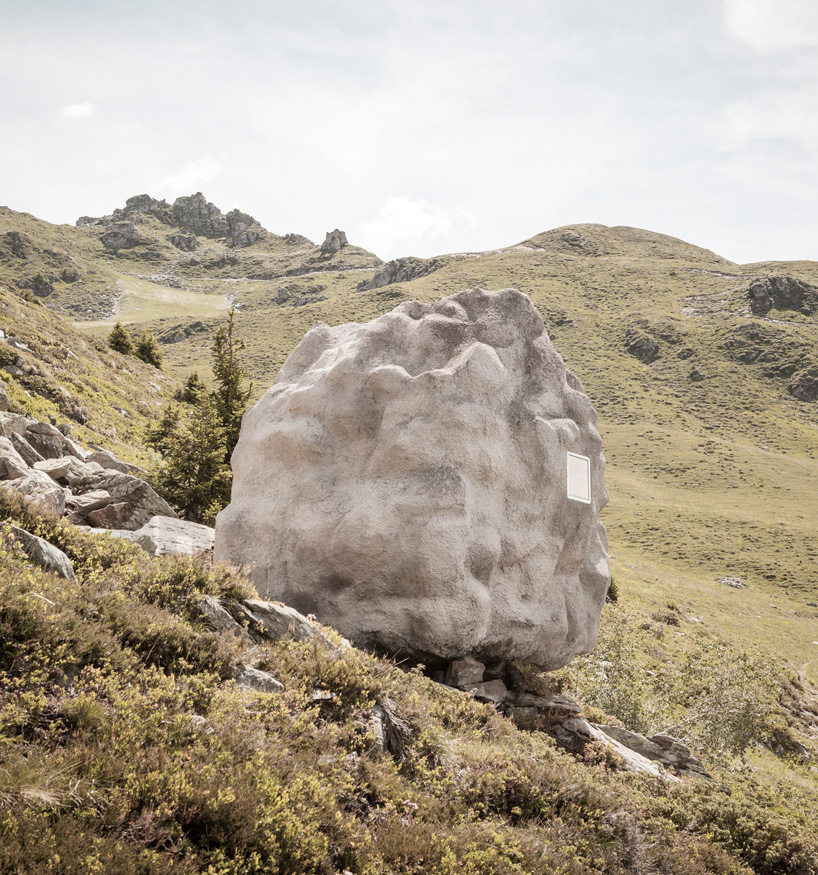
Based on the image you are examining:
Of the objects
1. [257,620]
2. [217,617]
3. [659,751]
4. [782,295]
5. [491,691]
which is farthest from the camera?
[782,295]

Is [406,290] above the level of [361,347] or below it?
above

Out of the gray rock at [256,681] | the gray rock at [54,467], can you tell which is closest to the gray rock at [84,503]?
the gray rock at [54,467]

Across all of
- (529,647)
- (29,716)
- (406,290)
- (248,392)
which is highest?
(406,290)

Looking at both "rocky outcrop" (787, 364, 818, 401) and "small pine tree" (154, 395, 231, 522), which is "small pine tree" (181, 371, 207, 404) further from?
"rocky outcrop" (787, 364, 818, 401)

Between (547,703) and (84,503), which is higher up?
(84,503)

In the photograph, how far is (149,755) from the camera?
5.18 meters

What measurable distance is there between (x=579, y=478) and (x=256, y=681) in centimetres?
820

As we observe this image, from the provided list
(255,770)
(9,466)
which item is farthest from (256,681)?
(9,466)

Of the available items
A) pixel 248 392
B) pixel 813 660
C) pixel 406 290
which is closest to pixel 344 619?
pixel 248 392

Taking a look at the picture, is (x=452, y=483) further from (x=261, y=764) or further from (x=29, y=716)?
(x=29, y=716)

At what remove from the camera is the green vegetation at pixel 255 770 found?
4.66 m

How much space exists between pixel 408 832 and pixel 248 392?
74.4ft

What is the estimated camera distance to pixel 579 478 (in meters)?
13.1

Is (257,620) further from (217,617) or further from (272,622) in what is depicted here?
(217,617)
